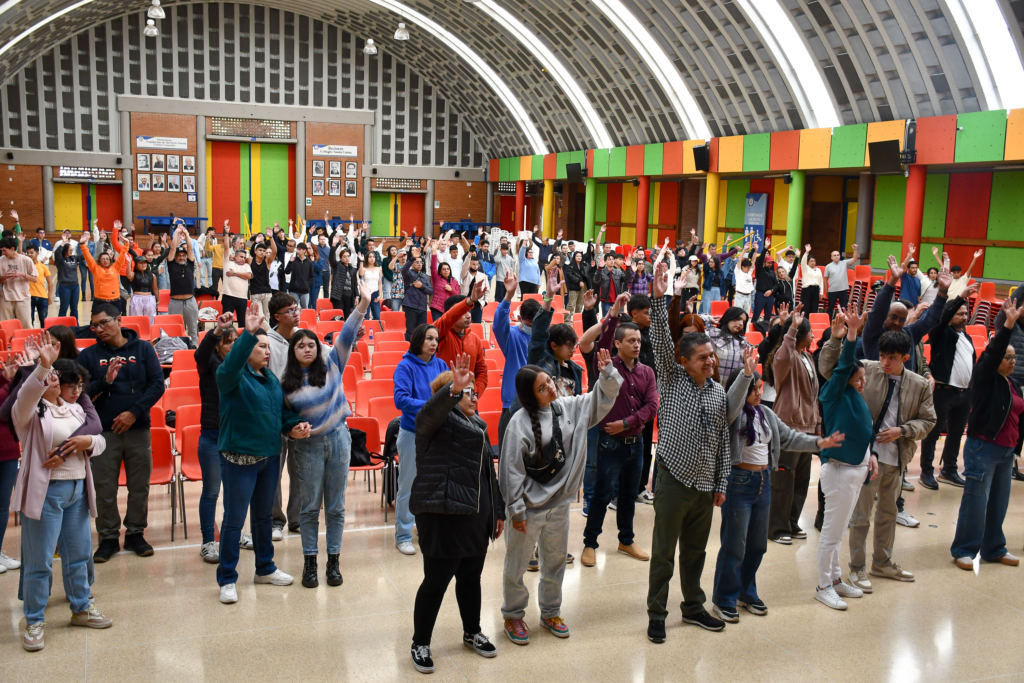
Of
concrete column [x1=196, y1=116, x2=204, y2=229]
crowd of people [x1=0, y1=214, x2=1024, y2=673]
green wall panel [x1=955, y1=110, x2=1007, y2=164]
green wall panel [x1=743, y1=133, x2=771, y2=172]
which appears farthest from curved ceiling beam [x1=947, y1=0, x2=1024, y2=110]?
concrete column [x1=196, y1=116, x2=204, y2=229]

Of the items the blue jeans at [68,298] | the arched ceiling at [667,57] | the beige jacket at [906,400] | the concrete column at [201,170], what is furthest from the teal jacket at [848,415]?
the concrete column at [201,170]

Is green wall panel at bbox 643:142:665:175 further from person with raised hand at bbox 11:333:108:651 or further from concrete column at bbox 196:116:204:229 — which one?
person with raised hand at bbox 11:333:108:651

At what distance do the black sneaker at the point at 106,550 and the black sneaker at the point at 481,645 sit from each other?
2595mm

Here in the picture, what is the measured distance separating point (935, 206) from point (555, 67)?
1293 cm

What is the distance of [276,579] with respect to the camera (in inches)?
197

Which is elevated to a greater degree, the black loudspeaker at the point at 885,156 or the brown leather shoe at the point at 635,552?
the black loudspeaker at the point at 885,156

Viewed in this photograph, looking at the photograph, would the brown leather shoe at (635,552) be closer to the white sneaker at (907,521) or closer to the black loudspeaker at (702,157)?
the white sneaker at (907,521)

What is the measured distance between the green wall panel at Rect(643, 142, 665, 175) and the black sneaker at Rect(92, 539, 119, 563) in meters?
21.8

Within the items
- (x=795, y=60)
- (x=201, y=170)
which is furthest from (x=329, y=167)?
(x=795, y=60)

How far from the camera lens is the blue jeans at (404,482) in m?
5.34

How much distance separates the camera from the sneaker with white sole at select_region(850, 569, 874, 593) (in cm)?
523

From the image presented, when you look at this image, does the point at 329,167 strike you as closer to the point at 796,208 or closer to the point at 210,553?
the point at 796,208

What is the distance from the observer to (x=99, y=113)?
29.4 metres

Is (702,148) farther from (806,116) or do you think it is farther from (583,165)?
(583,165)
